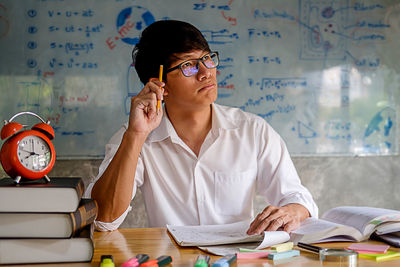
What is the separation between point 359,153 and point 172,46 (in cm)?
212

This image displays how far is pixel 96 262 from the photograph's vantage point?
1.00 m

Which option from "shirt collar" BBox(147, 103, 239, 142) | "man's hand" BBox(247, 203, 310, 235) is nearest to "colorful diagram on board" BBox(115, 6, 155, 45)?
"shirt collar" BBox(147, 103, 239, 142)

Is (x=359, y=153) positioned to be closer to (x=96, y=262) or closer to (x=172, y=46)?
(x=172, y=46)

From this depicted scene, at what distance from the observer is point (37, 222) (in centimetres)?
95

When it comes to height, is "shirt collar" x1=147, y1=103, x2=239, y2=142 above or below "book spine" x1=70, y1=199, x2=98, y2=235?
above

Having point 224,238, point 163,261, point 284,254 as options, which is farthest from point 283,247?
point 163,261

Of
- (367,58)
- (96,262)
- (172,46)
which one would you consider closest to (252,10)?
(367,58)

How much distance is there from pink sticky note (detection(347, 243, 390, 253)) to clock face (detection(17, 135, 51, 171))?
78cm

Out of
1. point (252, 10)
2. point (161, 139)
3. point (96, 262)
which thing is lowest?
point (96, 262)

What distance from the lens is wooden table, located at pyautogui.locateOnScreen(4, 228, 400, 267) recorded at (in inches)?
39.1

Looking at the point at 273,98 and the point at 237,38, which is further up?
the point at 237,38

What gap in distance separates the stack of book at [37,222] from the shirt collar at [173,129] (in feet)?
2.90

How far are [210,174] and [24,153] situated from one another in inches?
35.0

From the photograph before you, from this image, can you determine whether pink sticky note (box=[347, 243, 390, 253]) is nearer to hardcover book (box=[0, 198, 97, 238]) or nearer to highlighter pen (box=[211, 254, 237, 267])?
highlighter pen (box=[211, 254, 237, 267])
